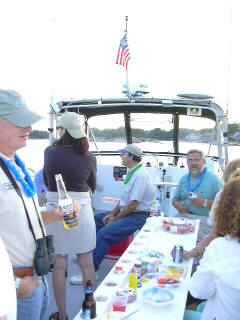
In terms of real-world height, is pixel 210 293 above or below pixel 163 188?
above

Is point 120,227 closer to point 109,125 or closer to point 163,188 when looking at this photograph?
point 163,188

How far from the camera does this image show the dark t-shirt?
2676 millimetres

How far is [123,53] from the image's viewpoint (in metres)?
5.12

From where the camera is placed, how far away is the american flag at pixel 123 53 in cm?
511

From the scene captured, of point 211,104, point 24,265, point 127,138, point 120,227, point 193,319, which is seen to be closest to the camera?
point 24,265

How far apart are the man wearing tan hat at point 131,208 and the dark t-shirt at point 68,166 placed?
45.1 inches

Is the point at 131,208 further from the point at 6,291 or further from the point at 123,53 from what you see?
the point at 6,291

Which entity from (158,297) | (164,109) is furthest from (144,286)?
(164,109)

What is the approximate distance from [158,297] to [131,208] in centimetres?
208

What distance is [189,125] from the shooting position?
5984 mm

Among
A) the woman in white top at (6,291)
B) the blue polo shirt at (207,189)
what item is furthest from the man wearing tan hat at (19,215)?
the blue polo shirt at (207,189)

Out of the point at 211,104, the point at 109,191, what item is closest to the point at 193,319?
the point at 211,104

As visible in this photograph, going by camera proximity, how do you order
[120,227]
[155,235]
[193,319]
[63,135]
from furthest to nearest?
1. [120,227]
2. [155,235]
3. [63,135]
4. [193,319]

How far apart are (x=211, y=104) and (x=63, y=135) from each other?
112 inches
